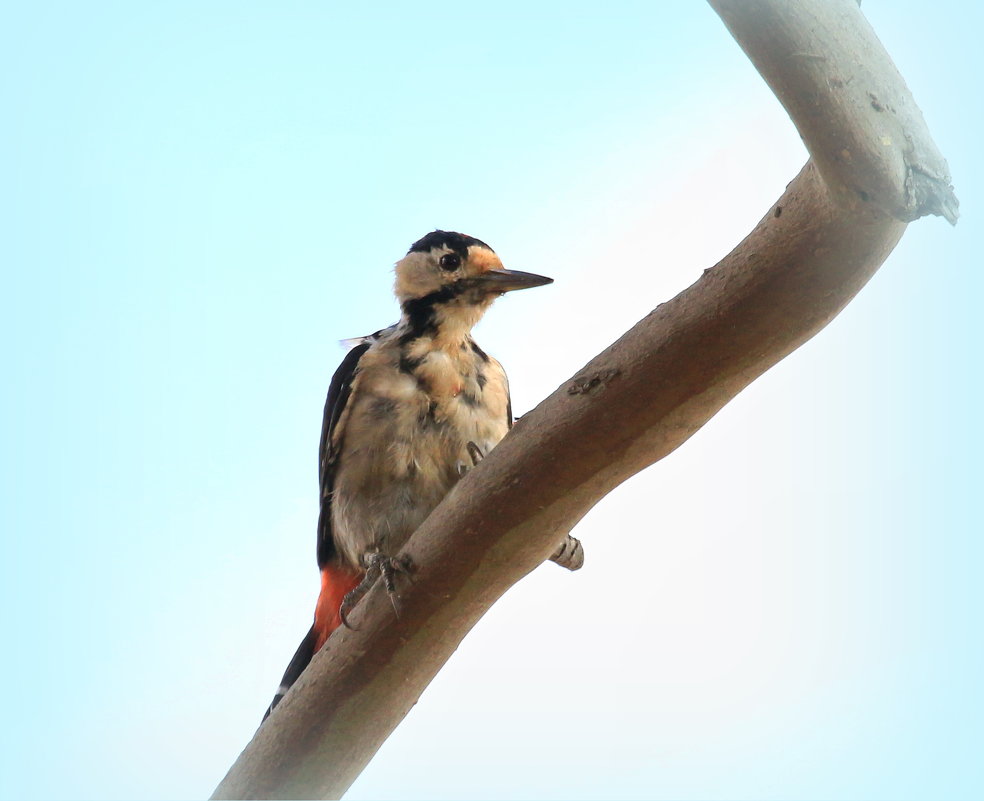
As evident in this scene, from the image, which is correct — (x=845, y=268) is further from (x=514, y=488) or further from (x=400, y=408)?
(x=400, y=408)

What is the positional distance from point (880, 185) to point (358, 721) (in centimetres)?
A: 157

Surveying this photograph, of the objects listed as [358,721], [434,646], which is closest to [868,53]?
[434,646]

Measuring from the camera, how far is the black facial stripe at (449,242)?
10.4 ft

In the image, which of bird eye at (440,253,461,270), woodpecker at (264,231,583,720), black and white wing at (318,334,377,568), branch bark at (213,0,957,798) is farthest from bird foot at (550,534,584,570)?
bird eye at (440,253,461,270)

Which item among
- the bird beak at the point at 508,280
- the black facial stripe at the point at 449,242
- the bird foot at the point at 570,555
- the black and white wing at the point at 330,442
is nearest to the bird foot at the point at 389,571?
the bird foot at the point at 570,555

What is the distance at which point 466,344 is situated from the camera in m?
3.06

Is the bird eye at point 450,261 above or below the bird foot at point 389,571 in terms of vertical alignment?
above

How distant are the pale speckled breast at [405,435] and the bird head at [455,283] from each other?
0.13 meters

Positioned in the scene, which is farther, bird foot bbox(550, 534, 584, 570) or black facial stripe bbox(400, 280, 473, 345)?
black facial stripe bbox(400, 280, 473, 345)

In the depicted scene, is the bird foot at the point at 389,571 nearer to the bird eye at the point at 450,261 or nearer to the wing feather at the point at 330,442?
the wing feather at the point at 330,442

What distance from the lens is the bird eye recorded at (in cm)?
314

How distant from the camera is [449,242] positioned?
3207 mm

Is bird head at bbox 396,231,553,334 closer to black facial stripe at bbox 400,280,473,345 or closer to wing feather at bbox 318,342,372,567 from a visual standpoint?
black facial stripe at bbox 400,280,473,345

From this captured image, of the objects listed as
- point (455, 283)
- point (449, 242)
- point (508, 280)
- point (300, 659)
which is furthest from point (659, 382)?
point (300, 659)
